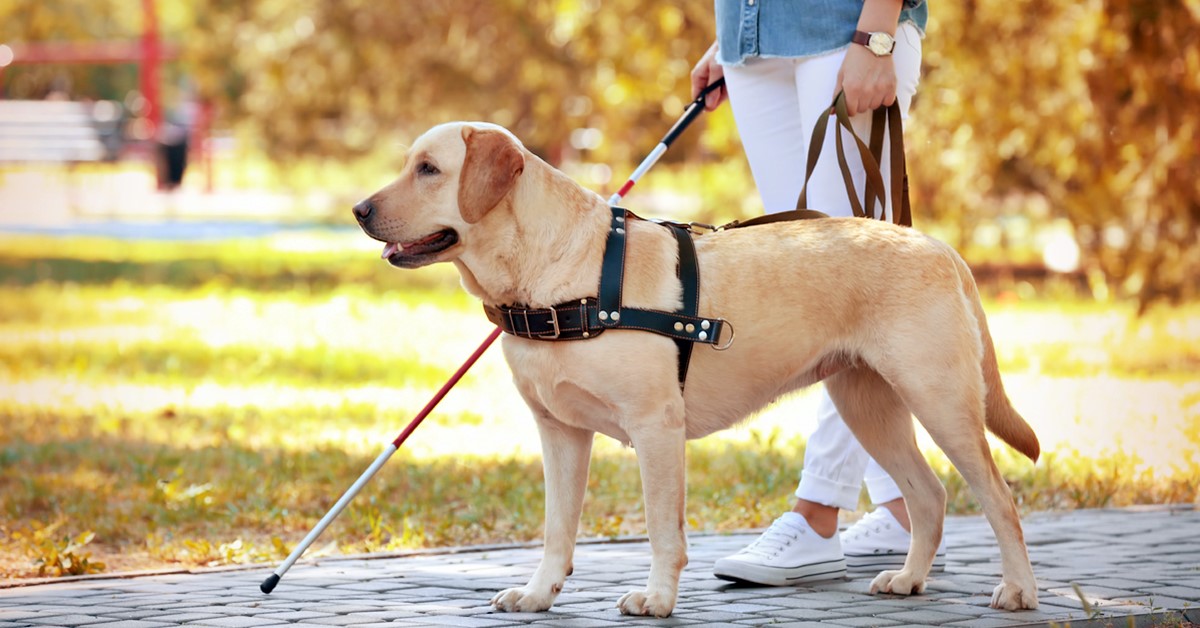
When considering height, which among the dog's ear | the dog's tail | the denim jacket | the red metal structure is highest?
the red metal structure

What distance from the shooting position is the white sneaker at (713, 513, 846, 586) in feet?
15.8

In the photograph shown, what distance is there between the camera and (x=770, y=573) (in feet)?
15.8

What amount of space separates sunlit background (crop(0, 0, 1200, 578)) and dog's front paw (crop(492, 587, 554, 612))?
1344 millimetres

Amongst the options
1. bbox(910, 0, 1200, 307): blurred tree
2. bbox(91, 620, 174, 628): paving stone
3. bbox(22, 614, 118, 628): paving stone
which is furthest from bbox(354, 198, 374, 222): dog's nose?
bbox(910, 0, 1200, 307): blurred tree

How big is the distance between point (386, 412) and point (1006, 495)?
5.24m

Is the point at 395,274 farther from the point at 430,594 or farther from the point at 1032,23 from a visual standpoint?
the point at 430,594

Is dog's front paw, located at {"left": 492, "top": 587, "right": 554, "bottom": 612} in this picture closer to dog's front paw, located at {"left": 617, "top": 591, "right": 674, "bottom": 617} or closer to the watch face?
dog's front paw, located at {"left": 617, "top": 591, "right": 674, "bottom": 617}

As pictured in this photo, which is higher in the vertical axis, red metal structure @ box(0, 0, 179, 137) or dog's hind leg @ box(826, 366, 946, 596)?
red metal structure @ box(0, 0, 179, 137)

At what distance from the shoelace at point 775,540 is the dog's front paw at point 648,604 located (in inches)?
27.1

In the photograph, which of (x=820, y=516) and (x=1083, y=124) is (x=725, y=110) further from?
(x=820, y=516)

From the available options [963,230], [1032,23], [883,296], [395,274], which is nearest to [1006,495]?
[883,296]

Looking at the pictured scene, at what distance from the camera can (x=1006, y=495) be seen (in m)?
4.51

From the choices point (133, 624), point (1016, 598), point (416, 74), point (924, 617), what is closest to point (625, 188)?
point (924, 617)

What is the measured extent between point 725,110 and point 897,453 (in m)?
7.88
